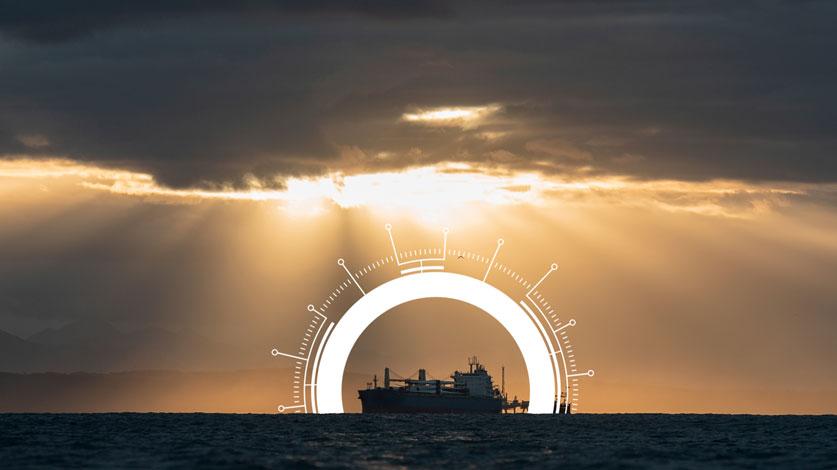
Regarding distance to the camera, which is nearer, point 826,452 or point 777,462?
point 777,462

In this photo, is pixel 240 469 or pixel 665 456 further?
pixel 665 456

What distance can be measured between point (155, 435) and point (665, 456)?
186 feet

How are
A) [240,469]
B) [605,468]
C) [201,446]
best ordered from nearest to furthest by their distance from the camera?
[240,469]
[605,468]
[201,446]

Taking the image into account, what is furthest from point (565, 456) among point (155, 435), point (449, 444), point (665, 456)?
point (155, 435)

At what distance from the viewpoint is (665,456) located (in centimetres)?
8900

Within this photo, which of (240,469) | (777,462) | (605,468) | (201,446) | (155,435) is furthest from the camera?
(155,435)

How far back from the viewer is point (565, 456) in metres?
87.1

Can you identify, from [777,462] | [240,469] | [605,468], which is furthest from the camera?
[777,462]

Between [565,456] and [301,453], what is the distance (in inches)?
839

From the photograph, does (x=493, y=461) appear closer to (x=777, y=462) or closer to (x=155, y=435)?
(x=777, y=462)

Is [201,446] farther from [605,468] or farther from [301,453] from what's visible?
[605,468]

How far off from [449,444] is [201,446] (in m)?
22.5

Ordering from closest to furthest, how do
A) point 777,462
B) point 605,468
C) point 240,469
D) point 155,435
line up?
point 240,469, point 605,468, point 777,462, point 155,435

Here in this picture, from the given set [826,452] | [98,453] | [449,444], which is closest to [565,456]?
[449,444]
